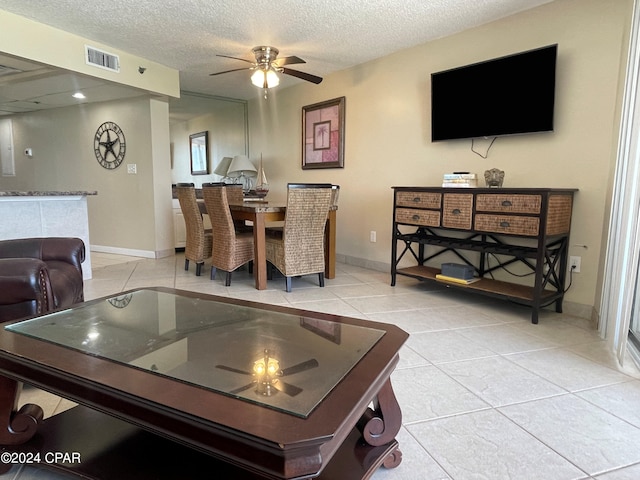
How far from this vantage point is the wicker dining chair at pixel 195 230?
3.68 m

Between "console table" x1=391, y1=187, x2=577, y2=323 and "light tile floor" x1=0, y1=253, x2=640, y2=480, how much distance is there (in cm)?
18

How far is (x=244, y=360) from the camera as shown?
3.44 ft

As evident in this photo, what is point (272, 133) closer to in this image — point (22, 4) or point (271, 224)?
point (271, 224)

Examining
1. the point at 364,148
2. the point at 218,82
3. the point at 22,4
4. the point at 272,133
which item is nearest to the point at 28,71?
the point at 22,4

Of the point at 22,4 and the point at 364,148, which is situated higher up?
the point at 22,4

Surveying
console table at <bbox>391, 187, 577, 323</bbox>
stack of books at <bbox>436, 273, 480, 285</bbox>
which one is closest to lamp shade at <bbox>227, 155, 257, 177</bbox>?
console table at <bbox>391, 187, 577, 323</bbox>

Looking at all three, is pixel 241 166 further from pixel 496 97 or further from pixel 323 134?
pixel 496 97

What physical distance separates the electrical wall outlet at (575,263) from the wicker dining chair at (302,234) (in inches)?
74.7

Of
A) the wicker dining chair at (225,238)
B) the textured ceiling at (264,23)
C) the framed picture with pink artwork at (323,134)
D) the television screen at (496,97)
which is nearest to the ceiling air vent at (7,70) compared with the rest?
the textured ceiling at (264,23)

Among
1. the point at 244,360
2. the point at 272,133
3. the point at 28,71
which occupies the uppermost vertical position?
the point at 28,71

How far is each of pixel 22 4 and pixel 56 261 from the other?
2.14 meters

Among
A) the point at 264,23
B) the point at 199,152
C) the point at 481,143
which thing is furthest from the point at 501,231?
the point at 199,152

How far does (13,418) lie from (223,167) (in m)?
5.23

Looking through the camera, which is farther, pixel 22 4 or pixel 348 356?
pixel 22 4
